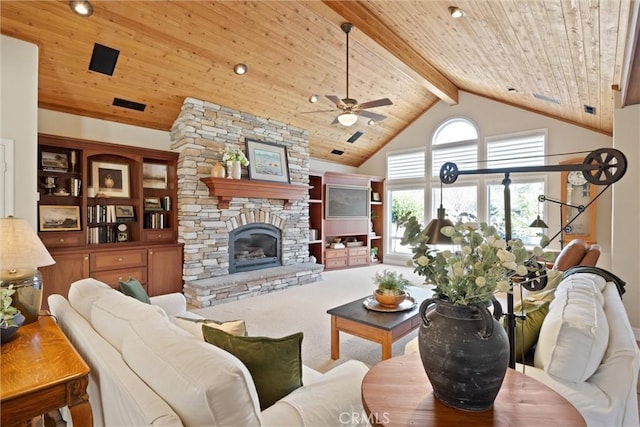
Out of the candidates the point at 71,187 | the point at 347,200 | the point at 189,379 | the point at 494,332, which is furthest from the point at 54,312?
the point at 347,200

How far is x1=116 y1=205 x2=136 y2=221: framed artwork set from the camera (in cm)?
482

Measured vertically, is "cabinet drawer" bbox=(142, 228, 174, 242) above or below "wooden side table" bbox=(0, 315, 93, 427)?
above

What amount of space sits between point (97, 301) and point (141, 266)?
324 centimetres

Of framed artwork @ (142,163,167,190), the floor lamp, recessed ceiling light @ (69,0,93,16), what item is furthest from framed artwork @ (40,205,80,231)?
the floor lamp

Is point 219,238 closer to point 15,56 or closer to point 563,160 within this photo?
point 15,56

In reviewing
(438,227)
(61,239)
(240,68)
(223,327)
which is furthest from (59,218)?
(438,227)

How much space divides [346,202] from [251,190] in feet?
9.09

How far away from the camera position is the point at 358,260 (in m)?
7.84

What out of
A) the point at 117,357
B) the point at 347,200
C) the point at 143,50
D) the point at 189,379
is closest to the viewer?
the point at 189,379

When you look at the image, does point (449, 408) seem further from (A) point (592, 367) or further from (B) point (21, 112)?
(B) point (21, 112)

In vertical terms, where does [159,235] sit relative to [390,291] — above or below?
above

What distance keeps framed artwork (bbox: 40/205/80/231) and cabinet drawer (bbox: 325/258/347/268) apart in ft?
15.2

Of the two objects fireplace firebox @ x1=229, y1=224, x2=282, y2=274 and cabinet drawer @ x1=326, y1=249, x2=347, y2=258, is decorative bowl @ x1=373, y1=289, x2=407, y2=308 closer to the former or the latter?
fireplace firebox @ x1=229, y1=224, x2=282, y2=274

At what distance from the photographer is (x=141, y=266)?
4613 millimetres
